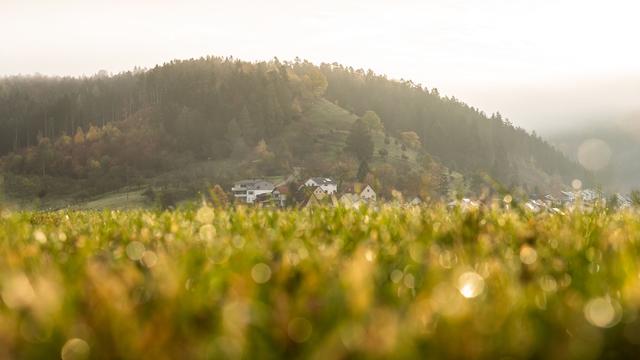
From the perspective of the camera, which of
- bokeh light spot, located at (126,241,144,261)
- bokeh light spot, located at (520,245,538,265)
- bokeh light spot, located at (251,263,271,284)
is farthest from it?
bokeh light spot, located at (126,241,144,261)

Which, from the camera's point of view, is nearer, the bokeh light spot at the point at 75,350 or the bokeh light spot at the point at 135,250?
the bokeh light spot at the point at 75,350

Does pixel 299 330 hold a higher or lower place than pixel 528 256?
higher

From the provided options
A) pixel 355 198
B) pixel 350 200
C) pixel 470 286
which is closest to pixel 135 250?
pixel 470 286

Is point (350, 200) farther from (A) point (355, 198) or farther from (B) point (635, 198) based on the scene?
(B) point (635, 198)

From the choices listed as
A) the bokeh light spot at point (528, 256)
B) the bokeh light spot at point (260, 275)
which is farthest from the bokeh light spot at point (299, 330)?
the bokeh light spot at point (528, 256)

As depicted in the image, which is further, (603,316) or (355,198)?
(355,198)

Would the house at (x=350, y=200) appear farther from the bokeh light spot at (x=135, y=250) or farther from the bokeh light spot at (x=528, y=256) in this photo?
the bokeh light spot at (x=528, y=256)

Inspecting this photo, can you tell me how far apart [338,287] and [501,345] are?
66 centimetres

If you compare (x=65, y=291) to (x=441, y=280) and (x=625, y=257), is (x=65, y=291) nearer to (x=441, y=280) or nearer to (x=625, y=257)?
(x=441, y=280)

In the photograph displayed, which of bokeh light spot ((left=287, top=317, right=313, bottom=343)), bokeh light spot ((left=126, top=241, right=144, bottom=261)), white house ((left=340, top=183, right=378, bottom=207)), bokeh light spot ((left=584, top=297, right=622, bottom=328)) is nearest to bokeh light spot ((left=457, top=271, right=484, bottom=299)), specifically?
bokeh light spot ((left=584, top=297, right=622, bottom=328))

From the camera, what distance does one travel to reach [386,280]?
2787mm

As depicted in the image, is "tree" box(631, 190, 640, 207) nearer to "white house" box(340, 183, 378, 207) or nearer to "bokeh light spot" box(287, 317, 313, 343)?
"white house" box(340, 183, 378, 207)

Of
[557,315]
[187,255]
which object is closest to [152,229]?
[187,255]

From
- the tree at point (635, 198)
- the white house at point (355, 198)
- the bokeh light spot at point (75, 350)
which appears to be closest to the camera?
the bokeh light spot at point (75, 350)
